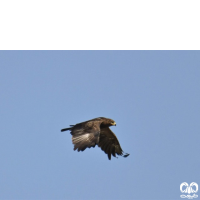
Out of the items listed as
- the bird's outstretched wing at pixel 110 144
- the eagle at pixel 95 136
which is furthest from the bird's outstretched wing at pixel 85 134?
the bird's outstretched wing at pixel 110 144

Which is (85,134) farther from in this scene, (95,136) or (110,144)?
(110,144)

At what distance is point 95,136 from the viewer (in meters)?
14.9

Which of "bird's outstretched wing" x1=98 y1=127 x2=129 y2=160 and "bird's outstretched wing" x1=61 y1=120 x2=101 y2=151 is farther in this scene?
"bird's outstretched wing" x1=98 y1=127 x2=129 y2=160

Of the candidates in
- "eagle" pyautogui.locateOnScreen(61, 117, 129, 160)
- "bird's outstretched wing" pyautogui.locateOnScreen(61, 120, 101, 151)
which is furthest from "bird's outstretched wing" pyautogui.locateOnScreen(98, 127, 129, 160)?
"bird's outstretched wing" pyautogui.locateOnScreen(61, 120, 101, 151)

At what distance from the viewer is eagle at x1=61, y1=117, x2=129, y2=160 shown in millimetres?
Answer: 14695

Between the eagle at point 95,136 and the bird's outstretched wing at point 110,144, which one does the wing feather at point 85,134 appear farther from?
the bird's outstretched wing at point 110,144

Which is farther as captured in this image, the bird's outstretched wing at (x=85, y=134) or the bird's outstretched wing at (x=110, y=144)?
the bird's outstretched wing at (x=110, y=144)

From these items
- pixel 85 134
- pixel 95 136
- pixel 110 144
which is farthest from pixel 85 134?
pixel 110 144

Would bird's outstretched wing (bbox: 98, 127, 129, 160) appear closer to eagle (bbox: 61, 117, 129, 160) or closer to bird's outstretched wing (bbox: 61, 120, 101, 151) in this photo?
eagle (bbox: 61, 117, 129, 160)

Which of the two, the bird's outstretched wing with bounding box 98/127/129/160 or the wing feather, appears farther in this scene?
the bird's outstretched wing with bounding box 98/127/129/160

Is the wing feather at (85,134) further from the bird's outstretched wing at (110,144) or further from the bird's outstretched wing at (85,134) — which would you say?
the bird's outstretched wing at (110,144)

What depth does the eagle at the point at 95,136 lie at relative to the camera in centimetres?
1470
